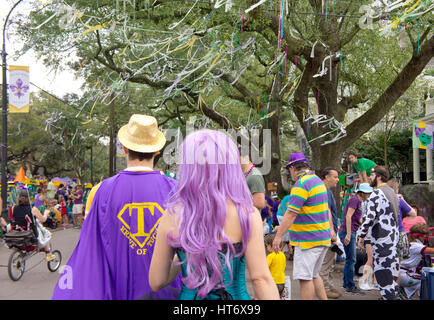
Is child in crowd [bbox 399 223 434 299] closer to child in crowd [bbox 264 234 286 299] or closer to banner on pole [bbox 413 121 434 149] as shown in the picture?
child in crowd [bbox 264 234 286 299]

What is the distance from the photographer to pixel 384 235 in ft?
18.6

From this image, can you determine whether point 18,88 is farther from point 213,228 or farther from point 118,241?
point 213,228

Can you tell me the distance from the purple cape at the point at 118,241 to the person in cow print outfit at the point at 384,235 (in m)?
3.49

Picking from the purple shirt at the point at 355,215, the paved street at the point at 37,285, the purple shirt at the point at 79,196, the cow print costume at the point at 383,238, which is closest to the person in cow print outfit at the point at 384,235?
the cow print costume at the point at 383,238

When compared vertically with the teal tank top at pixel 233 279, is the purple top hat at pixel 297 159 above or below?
above

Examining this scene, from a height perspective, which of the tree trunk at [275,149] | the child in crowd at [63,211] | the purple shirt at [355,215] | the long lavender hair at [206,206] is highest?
the tree trunk at [275,149]

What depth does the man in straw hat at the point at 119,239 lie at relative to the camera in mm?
2729

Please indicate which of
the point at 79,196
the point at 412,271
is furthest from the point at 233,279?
the point at 79,196

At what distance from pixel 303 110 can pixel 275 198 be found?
2733 millimetres

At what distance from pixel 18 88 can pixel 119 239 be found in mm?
13992

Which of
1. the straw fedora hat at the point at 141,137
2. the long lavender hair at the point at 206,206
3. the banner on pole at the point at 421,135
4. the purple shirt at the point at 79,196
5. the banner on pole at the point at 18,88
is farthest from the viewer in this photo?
the purple shirt at the point at 79,196

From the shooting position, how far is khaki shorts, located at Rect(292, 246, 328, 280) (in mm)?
5188

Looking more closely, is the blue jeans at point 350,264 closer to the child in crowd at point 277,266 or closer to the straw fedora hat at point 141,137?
the child in crowd at point 277,266

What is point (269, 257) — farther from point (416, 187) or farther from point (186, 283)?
point (416, 187)
